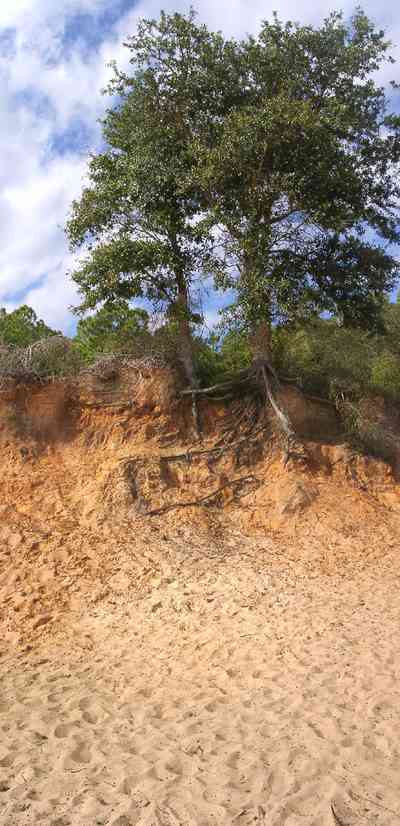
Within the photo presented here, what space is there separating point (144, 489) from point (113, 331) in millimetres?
3885

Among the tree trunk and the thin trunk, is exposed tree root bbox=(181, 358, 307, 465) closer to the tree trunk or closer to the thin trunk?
the thin trunk

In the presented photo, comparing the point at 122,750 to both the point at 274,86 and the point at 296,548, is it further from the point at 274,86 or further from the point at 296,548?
the point at 274,86

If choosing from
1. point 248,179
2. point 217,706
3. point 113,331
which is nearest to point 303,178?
point 248,179

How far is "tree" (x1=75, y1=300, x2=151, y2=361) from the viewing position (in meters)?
13.7

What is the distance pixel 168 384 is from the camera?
13.4 metres

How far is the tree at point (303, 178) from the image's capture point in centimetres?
1215

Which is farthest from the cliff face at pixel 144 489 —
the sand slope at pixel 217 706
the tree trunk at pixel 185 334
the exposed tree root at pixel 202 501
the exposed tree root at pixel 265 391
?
the sand slope at pixel 217 706

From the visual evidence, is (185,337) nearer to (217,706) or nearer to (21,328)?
(21,328)

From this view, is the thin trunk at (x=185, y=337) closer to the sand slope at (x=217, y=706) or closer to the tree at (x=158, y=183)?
the tree at (x=158, y=183)

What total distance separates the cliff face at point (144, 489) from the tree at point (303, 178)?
2.29 m

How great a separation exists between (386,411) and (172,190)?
6822 mm

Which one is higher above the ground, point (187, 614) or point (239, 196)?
point (239, 196)

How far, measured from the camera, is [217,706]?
6891mm

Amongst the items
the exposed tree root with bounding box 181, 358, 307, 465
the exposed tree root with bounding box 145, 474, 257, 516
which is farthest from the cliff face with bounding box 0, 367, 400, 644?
the exposed tree root with bounding box 181, 358, 307, 465
